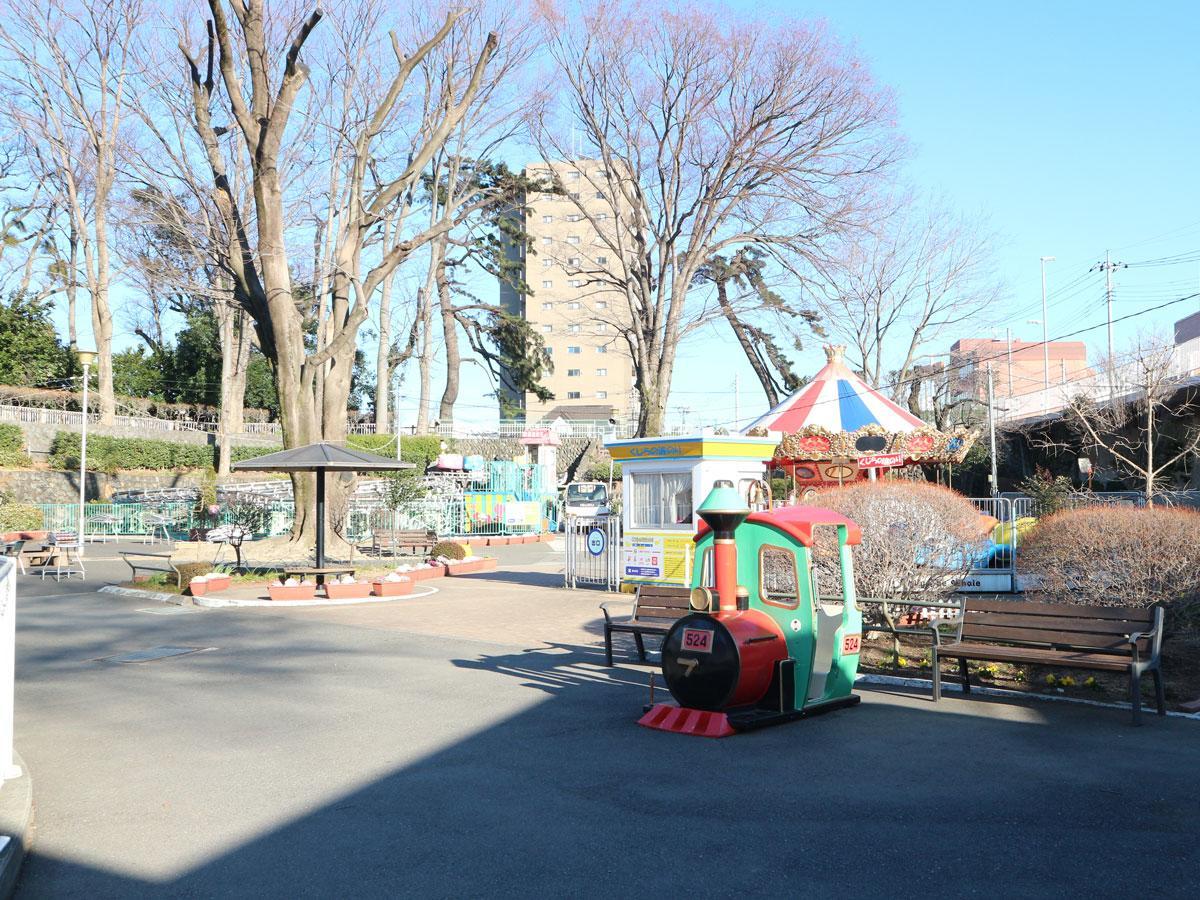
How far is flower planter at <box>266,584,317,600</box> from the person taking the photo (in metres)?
17.6

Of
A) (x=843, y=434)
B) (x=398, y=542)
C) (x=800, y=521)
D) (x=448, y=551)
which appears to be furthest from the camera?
(x=398, y=542)

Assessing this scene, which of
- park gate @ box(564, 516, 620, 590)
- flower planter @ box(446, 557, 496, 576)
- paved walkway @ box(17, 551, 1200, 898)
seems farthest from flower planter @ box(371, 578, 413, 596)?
paved walkway @ box(17, 551, 1200, 898)

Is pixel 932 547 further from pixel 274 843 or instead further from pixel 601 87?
pixel 601 87

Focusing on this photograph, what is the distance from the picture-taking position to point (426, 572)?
2166 cm

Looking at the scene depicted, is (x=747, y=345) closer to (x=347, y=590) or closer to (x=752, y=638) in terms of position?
(x=347, y=590)

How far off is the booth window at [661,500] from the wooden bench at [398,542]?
8564 millimetres

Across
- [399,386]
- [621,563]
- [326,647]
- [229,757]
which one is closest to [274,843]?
[229,757]

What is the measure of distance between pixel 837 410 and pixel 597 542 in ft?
29.1

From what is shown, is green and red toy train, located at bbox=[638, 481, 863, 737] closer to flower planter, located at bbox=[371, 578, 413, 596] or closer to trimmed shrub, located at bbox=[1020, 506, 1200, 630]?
trimmed shrub, located at bbox=[1020, 506, 1200, 630]

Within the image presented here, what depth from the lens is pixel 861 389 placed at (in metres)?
25.9

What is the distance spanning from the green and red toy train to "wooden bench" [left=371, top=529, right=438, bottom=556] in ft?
56.1

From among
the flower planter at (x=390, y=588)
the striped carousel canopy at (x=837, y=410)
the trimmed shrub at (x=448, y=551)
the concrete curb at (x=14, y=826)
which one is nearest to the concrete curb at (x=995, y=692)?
the concrete curb at (x=14, y=826)

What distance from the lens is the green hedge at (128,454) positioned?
126 feet

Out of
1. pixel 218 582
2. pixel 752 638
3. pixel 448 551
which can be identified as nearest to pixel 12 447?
pixel 448 551
